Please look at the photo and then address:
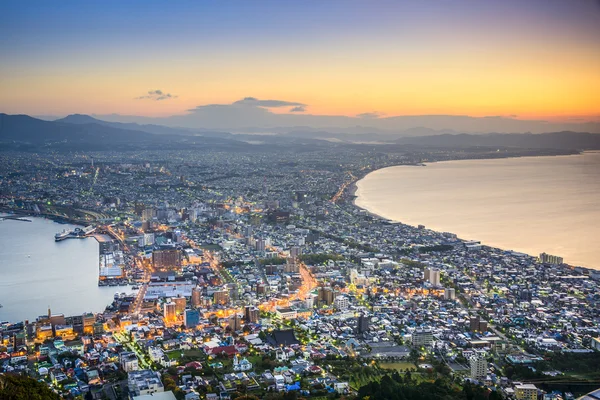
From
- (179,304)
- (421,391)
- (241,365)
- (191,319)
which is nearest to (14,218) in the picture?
(179,304)

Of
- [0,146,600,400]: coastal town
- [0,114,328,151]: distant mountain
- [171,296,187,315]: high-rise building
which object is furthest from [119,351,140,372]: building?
[0,114,328,151]: distant mountain

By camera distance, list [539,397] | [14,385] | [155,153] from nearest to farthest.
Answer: [14,385]
[539,397]
[155,153]

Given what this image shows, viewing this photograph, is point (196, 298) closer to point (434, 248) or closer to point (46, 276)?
point (46, 276)

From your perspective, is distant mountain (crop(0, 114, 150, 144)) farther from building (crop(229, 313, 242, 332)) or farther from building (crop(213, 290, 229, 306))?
building (crop(229, 313, 242, 332))

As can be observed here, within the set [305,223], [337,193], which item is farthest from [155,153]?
[305,223]

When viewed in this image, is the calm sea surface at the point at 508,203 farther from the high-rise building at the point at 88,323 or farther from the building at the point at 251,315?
the high-rise building at the point at 88,323

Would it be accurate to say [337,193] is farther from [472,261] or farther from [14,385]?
[14,385]

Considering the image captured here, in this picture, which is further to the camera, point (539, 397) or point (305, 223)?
point (305, 223)
